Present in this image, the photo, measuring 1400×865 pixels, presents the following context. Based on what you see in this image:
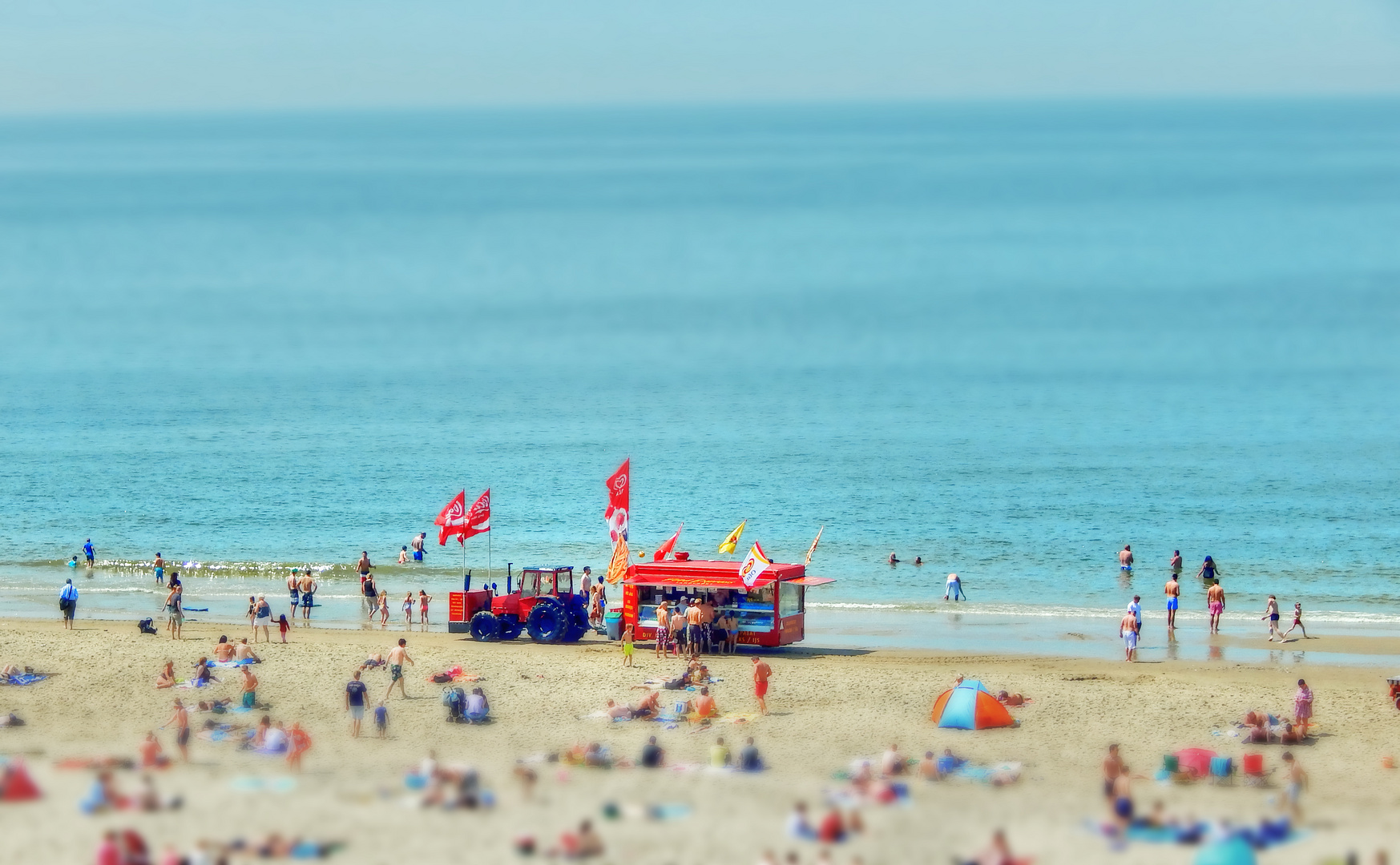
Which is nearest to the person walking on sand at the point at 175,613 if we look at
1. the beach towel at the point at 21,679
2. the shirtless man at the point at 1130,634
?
the beach towel at the point at 21,679

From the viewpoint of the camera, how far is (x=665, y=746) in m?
29.4

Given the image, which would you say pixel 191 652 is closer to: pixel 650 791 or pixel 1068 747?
pixel 650 791

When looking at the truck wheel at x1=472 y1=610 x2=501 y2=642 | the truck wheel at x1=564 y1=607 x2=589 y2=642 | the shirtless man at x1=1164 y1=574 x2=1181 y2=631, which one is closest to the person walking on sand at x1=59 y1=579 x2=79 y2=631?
the truck wheel at x1=472 y1=610 x2=501 y2=642

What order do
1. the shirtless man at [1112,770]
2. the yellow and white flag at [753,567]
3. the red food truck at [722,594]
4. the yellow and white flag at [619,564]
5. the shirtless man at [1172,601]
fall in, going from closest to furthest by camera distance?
1. the shirtless man at [1112,770]
2. the yellow and white flag at [753,567]
3. the yellow and white flag at [619,564]
4. the red food truck at [722,594]
5. the shirtless man at [1172,601]

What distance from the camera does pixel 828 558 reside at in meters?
52.3

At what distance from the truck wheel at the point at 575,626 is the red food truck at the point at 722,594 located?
1669mm

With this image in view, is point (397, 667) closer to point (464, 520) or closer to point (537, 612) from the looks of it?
point (537, 612)

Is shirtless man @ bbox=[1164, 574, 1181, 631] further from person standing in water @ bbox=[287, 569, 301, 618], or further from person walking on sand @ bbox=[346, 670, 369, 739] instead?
person standing in water @ bbox=[287, 569, 301, 618]

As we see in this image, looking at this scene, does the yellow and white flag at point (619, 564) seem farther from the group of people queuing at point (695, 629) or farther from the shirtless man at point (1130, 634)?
the shirtless man at point (1130, 634)

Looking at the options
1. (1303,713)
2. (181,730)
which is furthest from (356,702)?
(1303,713)

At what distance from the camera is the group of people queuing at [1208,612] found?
38219mm

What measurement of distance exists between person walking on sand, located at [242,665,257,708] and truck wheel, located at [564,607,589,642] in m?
8.02

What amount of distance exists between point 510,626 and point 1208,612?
18.8m

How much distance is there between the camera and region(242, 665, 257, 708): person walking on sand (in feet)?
105
